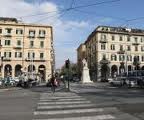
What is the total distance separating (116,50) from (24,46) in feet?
99.2

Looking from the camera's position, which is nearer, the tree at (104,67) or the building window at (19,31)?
the building window at (19,31)

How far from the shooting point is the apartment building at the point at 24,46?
10719 centimetres

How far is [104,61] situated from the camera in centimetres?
11775

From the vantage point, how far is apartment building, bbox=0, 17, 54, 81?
107188 millimetres

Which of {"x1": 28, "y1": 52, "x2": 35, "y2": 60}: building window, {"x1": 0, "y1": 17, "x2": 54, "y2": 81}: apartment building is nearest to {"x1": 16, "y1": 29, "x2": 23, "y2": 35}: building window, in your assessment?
{"x1": 0, "y1": 17, "x2": 54, "y2": 81}: apartment building

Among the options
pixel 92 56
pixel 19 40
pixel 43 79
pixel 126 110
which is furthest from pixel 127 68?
pixel 126 110

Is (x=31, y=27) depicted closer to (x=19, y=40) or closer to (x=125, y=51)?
(x=19, y=40)

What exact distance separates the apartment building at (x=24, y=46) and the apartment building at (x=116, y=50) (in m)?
18.0

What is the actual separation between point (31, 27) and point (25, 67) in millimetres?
11723

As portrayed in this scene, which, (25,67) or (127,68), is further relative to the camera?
(127,68)

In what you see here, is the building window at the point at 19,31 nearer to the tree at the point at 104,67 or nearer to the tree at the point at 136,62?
the tree at the point at 104,67

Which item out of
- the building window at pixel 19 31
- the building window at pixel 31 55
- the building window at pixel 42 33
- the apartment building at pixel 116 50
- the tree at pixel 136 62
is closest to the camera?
the building window at pixel 19 31

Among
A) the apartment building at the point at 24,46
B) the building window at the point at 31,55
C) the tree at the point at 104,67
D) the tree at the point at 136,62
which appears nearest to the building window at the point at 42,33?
the apartment building at the point at 24,46

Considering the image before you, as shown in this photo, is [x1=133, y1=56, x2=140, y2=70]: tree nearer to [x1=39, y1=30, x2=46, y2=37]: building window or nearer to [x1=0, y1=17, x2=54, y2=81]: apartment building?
[x1=0, y1=17, x2=54, y2=81]: apartment building
